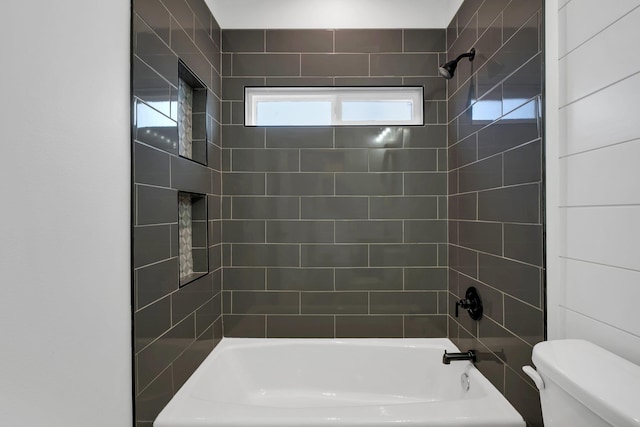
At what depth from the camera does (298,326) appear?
7.79ft

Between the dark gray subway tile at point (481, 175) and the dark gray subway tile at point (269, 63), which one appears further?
the dark gray subway tile at point (269, 63)

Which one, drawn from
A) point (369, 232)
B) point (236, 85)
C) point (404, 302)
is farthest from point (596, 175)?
point (236, 85)

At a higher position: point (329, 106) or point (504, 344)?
point (329, 106)

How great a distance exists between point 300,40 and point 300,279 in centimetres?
167

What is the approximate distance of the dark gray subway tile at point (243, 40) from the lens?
2354 mm

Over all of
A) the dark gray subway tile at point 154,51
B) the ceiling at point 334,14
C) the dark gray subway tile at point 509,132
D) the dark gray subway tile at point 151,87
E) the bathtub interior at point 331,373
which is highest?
the ceiling at point 334,14

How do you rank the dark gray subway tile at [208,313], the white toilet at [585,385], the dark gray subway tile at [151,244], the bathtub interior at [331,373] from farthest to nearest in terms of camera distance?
the bathtub interior at [331,373] < the dark gray subway tile at [208,313] < the dark gray subway tile at [151,244] < the white toilet at [585,385]

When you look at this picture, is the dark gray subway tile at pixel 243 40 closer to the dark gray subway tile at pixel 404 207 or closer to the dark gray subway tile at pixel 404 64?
the dark gray subway tile at pixel 404 64

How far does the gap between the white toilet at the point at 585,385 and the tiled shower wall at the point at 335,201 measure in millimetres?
1338

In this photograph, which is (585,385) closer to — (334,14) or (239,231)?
(239,231)

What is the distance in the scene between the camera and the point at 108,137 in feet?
3.71

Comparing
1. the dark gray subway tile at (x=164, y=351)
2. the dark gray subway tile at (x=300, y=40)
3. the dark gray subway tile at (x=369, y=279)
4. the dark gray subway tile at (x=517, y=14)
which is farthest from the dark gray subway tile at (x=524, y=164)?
the dark gray subway tile at (x=164, y=351)

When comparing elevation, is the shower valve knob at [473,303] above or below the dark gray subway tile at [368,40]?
below

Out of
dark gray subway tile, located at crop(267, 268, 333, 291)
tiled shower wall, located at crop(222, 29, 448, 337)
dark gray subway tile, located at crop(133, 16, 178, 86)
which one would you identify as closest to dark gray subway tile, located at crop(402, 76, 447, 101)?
tiled shower wall, located at crop(222, 29, 448, 337)
